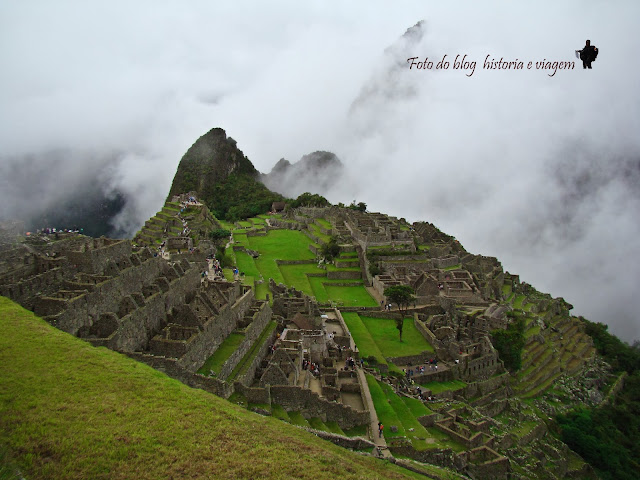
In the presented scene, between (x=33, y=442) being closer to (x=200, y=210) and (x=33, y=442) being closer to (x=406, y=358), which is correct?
(x=406, y=358)

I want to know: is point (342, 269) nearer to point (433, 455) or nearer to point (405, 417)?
point (405, 417)

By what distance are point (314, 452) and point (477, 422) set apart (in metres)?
15.6

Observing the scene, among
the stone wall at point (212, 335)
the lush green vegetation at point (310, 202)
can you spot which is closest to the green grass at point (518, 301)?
the stone wall at point (212, 335)

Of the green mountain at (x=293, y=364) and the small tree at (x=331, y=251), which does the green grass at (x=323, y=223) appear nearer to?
the green mountain at (x=293, y=364)

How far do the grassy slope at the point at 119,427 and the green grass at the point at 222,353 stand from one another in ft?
17.5

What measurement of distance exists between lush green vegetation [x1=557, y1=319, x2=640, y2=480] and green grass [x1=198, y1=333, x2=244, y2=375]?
2092 cm

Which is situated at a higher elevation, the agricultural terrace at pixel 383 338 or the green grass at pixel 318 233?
the green grass at pixel 318 233

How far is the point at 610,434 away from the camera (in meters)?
32.1

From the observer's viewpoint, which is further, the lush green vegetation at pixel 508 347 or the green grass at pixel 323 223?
the green grass at pixel 323 223

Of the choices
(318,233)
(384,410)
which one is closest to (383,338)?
(384,410)

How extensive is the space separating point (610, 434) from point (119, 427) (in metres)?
32.6

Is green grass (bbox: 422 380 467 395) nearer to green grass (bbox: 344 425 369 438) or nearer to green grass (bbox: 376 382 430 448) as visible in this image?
green grass (bbox: 376 382 430 448)

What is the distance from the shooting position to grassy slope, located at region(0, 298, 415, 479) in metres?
9.41

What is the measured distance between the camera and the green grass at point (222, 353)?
18.4 meters
